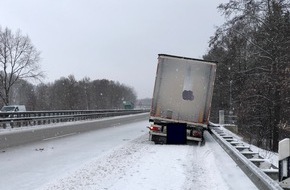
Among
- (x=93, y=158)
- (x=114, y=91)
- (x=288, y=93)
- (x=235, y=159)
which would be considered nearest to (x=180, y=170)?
(x=235, y=159)

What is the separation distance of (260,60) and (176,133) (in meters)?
14.4

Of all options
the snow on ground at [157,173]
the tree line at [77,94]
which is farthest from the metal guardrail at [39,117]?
the tree line at [77,94]

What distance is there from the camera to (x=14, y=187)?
8.29 m

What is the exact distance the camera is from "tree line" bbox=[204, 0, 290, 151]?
85.9 feet

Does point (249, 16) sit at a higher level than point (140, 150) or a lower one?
higher

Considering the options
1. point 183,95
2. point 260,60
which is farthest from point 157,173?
point 260,60

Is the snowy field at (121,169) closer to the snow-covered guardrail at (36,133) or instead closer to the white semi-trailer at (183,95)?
the snow-covered guardrail at (36,133)

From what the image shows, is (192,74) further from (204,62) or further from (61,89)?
(61,89)

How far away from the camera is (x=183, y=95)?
1691 cm

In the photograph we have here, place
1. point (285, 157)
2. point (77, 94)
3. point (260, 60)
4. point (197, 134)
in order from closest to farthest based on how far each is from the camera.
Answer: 1. point (285, 157)
2. point (197, 134)
3. point (260, 60)
4. point (77, 94)

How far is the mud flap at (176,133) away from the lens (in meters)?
16.9

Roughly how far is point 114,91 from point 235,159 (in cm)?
15604

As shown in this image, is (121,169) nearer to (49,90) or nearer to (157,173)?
(157,173)

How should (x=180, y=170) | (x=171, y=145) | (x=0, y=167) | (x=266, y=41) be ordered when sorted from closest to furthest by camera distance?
(x=180, y=170) < (x=0, y=167) < (x=171, y=145) < (x=266, y=41)
